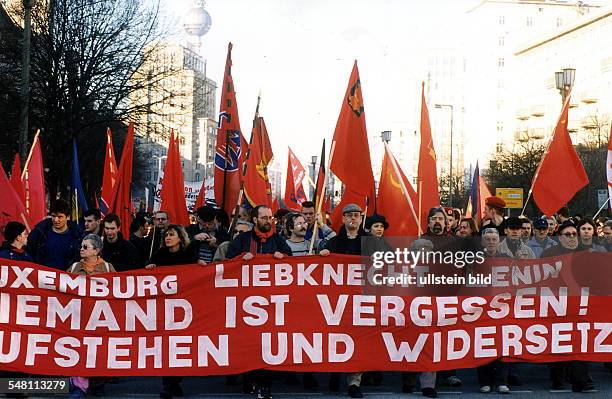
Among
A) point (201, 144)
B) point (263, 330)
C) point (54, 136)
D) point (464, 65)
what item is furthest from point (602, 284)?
point (201, 144)

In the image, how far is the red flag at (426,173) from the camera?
10.2 metres

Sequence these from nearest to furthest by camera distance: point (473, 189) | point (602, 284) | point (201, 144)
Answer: point (602, 284), point (473, 189), point (201, 144)

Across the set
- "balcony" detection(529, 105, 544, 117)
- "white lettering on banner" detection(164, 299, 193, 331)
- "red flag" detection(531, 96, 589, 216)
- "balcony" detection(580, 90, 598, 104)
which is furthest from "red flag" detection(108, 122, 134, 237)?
"balcony" detection(529, 105, 544, 117)

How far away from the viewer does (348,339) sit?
8.56 meters

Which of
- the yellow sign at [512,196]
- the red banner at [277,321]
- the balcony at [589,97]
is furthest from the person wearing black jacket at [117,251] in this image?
the balcony at [589,97]

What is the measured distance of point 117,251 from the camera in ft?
31.3

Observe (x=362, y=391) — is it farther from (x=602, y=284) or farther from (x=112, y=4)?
(x=112, y=4)

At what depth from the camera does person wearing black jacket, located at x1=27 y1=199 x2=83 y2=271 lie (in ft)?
30.0

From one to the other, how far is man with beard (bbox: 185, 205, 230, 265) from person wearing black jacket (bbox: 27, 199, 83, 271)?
4.47 feet

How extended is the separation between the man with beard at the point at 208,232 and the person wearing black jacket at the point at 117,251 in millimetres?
769

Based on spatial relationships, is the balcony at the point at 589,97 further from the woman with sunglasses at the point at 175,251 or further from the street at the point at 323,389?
the woman with sunglasses at the point at 175,251

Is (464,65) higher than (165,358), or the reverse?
(464,65)

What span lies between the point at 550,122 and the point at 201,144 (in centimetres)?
8455

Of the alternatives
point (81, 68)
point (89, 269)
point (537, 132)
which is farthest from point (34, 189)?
point (537, 132)
